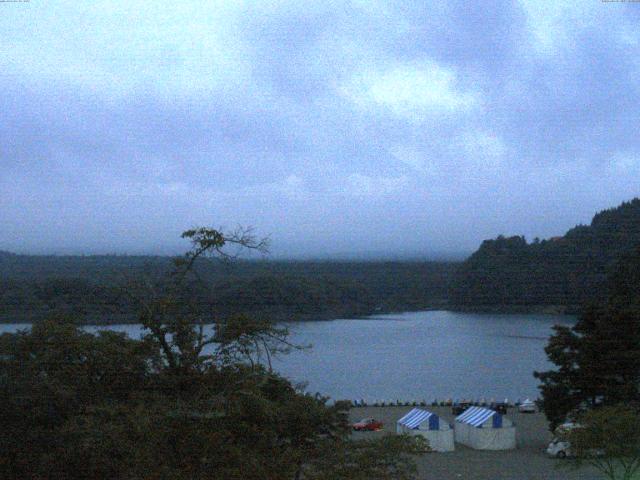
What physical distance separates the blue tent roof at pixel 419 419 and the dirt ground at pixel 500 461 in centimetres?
17

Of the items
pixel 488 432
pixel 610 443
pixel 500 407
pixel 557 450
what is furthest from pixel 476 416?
pixel 610 443

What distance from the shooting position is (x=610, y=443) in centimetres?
337

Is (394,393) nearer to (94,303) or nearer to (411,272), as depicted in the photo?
(411,272)

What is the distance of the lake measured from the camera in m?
4.42

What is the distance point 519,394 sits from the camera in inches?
235

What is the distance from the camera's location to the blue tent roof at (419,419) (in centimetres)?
517

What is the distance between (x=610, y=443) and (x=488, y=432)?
6.18 ft

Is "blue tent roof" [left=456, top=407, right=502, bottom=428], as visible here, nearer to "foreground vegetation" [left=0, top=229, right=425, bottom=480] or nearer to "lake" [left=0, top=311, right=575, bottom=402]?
"lake" [left=0, top=311, right=575, bottom=402]

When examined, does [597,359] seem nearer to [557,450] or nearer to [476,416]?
[557,450]

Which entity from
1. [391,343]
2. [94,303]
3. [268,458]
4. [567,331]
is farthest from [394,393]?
[268,458]

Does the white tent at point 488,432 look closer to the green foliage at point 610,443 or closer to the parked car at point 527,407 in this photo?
the parked car at point 527,407

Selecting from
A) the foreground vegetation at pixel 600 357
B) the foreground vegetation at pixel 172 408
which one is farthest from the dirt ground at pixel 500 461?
the foreground vegetation at pixel 172 408

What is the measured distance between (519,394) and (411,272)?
1.33 metres

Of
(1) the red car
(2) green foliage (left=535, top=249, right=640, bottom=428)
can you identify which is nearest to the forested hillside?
(2) green foliage (left=535, top=249, right=640, bottom=428)
